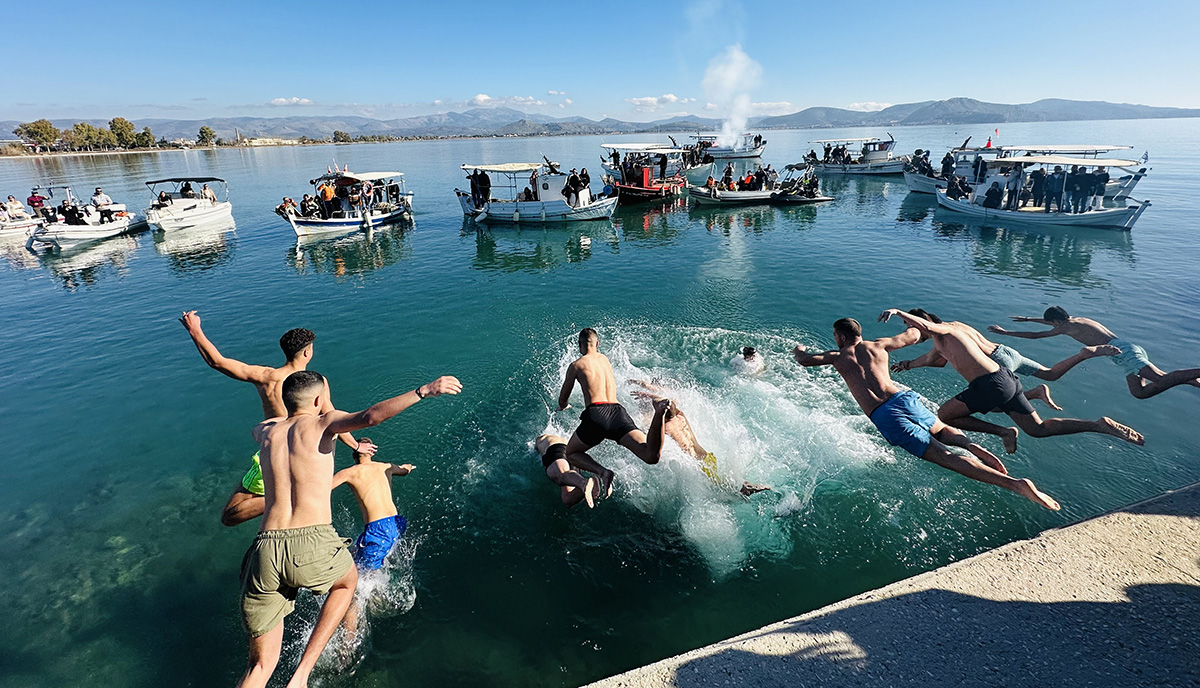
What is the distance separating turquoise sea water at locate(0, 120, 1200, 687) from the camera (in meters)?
5.75

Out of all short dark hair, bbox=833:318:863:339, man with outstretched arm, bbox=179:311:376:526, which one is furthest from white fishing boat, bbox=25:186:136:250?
short dark hair, bbox=833:318:863:339

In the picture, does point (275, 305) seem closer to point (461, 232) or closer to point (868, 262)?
point (461, 232)

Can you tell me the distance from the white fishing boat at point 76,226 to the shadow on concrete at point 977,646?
123ft

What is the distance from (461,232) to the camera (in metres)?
29.2

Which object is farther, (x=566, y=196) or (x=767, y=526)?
(x=566, y=196)

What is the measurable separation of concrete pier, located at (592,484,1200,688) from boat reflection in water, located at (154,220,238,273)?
88.9 feet

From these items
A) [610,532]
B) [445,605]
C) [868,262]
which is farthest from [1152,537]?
[868,262]

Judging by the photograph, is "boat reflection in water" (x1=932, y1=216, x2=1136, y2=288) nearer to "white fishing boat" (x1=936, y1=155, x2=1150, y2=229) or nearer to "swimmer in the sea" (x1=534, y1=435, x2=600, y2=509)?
"white fishing boat" (x1=936, y1=155, x2=1150, y2=229)

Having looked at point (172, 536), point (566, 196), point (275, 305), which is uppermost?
point (566, 196)

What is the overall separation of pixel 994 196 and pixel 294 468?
106ft

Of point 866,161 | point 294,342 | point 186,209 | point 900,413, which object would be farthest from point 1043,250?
point 186,209

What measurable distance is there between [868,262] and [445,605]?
20361 millimetres

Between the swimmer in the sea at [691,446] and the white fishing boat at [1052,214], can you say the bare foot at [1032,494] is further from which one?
the white fishing boat at [1052,214]

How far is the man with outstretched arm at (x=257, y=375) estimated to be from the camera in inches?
224
